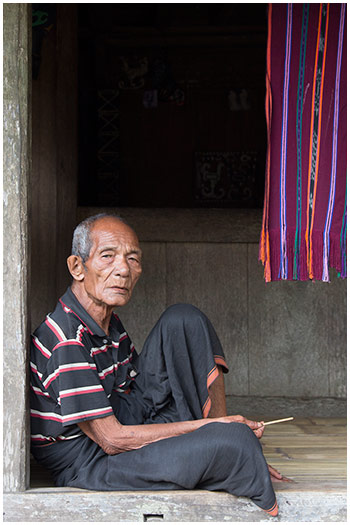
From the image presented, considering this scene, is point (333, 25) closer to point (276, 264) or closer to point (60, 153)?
point (276, 264)

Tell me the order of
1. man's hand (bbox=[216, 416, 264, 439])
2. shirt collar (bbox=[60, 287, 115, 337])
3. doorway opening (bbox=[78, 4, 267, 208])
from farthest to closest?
doorway opening (bbox=[78, 4, 267, 208]), shirt collar (bbox=[60, 287, 115, 337]), man's hand (bbox=[216, 416, 264, 439])

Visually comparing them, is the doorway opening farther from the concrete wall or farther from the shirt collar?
the shirt collar

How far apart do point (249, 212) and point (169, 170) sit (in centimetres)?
183

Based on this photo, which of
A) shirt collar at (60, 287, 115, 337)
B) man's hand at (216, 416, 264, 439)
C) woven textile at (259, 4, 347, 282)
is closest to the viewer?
man's hand at (216, 416, 264, 439)

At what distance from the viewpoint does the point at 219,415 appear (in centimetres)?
282

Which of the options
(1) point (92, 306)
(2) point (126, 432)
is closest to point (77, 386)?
(2) point (126, 432)

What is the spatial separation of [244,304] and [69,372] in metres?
2.07

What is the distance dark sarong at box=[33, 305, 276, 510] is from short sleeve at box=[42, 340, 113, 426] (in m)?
0.22

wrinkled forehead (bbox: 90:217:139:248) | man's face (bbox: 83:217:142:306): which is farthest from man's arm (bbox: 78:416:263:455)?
wrinkled forehead (bbox: 90:217:139:248)

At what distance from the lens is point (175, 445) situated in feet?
8.07

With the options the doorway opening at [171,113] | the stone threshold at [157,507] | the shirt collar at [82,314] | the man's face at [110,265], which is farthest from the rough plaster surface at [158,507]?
the doorway opening at [171,113]

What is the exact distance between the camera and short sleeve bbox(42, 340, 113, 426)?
244 cm

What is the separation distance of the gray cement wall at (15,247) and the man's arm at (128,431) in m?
0.28

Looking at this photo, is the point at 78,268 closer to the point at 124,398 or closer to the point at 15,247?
the point at 15,247
